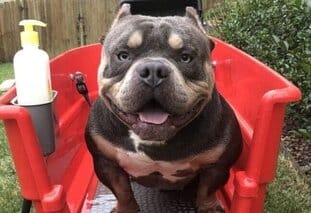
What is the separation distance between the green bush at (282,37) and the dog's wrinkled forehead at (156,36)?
1.07 m

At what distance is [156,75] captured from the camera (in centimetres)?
201

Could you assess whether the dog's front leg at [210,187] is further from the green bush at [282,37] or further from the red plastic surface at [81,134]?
the green bush at [282,37]

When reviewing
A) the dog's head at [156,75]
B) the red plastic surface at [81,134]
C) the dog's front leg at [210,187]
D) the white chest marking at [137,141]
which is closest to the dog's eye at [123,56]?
the dog's head at [156,75]

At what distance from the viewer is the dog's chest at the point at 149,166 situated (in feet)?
7.83

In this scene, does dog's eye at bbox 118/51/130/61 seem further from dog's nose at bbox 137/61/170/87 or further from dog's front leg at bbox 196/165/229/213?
dog's front leg at bbox 196/165/229/213

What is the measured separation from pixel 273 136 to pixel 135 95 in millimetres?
592

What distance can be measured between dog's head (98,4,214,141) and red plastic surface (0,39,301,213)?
30cm

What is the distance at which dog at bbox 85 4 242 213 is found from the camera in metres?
2.08

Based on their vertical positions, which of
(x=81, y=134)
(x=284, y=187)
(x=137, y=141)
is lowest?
(x=284, y=187)

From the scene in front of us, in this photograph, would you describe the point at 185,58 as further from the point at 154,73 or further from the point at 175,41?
the point at 154,73

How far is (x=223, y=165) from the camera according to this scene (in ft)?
7.97

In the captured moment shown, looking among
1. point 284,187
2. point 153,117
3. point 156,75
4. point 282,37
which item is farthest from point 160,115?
point 282,37

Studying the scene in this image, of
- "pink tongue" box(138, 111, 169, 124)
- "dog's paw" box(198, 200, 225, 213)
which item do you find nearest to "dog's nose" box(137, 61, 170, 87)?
"pink tongue" box(138, 111, 169, 124)

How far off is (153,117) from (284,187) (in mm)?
1560
